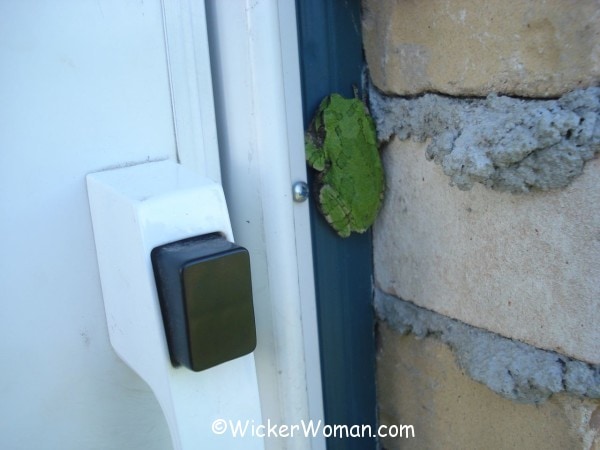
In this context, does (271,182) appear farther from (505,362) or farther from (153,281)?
(505,362)

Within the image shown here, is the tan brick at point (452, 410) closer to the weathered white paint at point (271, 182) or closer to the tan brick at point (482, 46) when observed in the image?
the weathered white paint at point (271, 182)

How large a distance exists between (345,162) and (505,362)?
Answer: 31 centimetres

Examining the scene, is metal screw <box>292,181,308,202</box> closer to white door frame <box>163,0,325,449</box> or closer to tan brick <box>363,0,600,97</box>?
white door frame <box>163,0,325,449</box>

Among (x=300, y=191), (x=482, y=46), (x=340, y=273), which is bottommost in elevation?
(x=340, y=273)

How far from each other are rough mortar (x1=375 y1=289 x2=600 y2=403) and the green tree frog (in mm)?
144

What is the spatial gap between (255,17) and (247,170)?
175 millimetres

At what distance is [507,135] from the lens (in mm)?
667

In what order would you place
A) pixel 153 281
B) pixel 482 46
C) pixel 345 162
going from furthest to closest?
1. pixel 345 162
2. pixel 482 46
3. pixel 153 281

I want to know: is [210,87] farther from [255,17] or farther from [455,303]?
[455,303]

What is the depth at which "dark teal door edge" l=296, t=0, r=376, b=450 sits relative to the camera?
79 cm

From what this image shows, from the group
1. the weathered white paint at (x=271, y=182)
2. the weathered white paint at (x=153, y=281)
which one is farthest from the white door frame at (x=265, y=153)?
the weathered white paint at (x=153, y=281)

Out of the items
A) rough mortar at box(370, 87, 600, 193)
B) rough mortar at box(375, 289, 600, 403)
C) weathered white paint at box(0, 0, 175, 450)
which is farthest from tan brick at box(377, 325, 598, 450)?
weathered white paint at box(0, 0, 175, 450)

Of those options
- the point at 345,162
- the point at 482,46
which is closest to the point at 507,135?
the point at 482,46

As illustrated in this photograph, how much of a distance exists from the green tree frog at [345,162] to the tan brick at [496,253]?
29 millimetres
